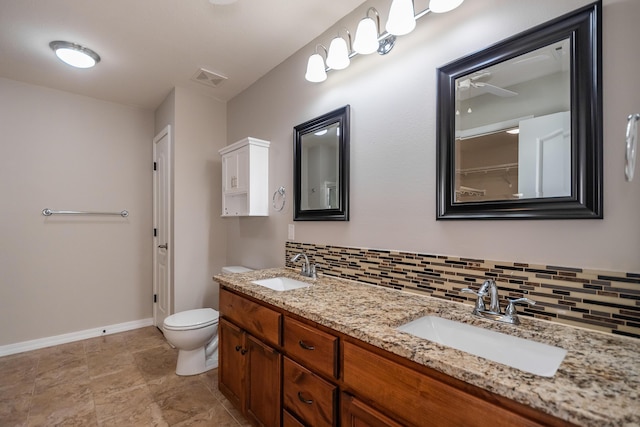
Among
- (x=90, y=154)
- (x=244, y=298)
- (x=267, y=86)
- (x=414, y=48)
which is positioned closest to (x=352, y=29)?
(x=414, y=48)

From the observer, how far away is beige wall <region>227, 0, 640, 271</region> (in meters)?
0.96

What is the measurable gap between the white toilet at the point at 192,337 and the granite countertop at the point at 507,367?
3.38 feet

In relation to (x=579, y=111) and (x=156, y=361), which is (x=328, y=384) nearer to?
(x=579, y=111)

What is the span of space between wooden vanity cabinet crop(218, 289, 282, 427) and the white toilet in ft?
1.27

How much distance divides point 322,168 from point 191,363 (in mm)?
1802

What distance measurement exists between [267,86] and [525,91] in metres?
2.04

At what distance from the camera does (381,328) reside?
39.7 inches

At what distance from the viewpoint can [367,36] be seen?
1510mm

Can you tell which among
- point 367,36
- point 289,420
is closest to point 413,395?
point 289,420

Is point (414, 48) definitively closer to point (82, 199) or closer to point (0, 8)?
point (0, 8)

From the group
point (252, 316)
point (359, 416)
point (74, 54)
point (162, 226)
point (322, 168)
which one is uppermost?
point (74, 54)

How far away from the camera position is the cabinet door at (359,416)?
92cm

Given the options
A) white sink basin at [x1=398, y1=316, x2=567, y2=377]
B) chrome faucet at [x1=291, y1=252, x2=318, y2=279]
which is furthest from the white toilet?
white sink basin at [x1=398, y1=316, x2=567, y2=377]

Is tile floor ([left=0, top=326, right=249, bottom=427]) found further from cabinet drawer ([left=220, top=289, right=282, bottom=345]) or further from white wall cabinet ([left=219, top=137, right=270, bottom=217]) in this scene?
white wall cabinet ([left=219, top=137, right=270, bottom=217])
